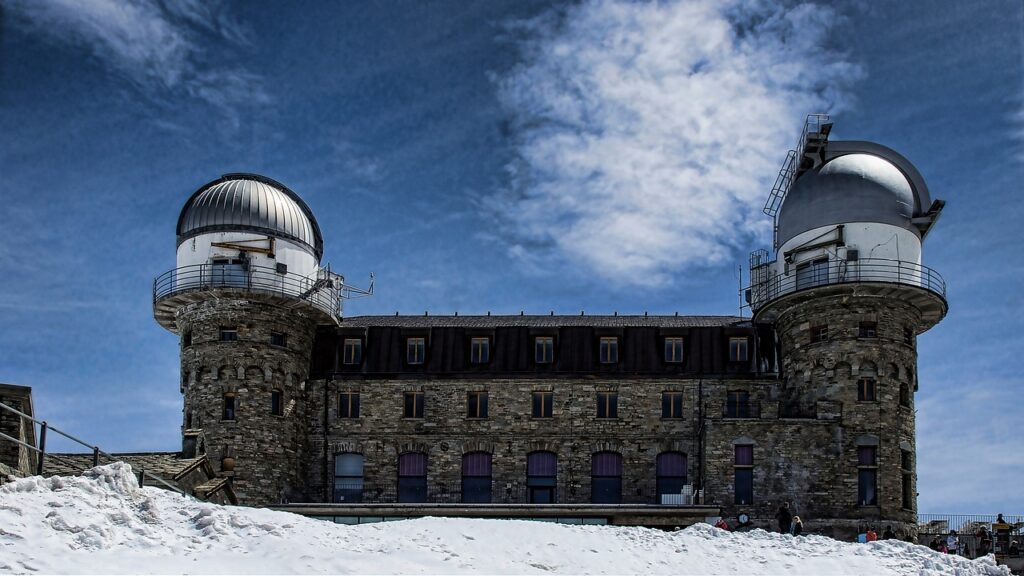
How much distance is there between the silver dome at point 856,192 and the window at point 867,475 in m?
9.33

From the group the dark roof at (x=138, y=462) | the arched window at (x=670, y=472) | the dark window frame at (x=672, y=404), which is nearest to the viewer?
the dark roof at (x=138, y=462)

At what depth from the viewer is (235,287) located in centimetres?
4944

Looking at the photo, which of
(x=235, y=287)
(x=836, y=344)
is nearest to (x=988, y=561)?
(x=836, y=344)

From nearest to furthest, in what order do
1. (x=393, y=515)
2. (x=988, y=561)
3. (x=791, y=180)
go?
(x=988, y=561) → (x=393, y=515) → (x=791, y=180)

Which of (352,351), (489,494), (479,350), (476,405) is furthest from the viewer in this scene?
(352,351)

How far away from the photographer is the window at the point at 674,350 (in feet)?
171

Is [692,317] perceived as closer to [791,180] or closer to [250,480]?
[791,180]

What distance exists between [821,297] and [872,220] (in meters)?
3.74

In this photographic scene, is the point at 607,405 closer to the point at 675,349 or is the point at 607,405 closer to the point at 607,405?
the point at 607,405

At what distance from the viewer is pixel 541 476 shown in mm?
50938

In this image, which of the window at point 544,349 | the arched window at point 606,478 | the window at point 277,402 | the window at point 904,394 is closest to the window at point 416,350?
the window at point 544,349

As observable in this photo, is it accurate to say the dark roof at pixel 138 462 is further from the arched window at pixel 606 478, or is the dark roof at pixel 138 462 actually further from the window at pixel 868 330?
the window at pixel 868 330

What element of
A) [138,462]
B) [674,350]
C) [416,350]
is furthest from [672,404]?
[138,462]

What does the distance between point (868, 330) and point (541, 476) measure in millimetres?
14782
